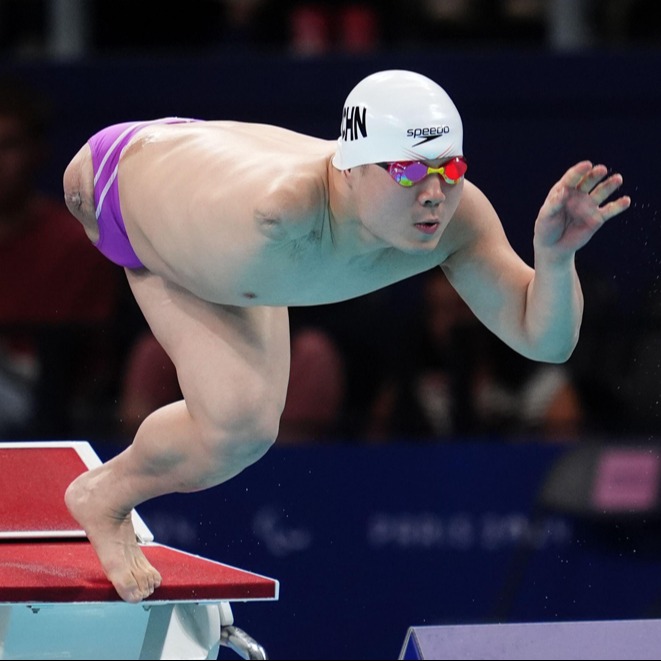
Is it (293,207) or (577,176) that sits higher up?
(577,176)

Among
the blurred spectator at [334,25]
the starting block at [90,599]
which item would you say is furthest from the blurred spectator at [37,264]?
the blurred spectator at [334,25]

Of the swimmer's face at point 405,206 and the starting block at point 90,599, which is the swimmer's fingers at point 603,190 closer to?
the swimmer's face at point 405,206

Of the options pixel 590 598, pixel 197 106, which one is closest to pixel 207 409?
pixel 590 598

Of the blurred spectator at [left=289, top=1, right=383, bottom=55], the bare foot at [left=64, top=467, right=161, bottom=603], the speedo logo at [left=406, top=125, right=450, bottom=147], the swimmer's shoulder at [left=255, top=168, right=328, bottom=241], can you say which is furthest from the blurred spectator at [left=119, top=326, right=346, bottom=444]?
the speedo logo at [left=406, top=125, right=450, bottom=147]

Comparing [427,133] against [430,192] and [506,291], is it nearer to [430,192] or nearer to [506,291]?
[430,192]

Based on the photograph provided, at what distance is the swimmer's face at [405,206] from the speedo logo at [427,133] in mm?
45

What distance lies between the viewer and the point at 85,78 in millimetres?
5605

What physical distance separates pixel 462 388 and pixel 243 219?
8.62 feet

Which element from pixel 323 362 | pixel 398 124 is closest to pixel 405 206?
pixel 398 124

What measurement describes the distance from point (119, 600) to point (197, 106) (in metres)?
2.84

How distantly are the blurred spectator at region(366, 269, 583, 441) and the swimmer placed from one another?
2098mm

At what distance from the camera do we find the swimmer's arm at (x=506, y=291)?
10.2 ft

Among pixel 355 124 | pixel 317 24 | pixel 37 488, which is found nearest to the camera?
pixel 355 124

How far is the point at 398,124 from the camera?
114 inches
